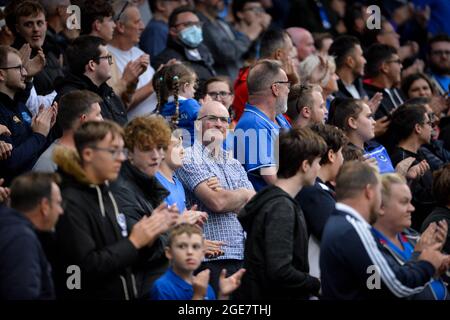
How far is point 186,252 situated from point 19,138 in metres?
2.33

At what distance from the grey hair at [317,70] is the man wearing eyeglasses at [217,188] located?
8.83ft

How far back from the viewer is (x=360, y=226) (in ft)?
18.1

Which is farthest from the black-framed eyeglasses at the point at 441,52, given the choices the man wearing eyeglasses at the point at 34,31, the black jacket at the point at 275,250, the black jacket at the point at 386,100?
the black jacket at the point at 275,250

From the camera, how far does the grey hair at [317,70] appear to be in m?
9.69

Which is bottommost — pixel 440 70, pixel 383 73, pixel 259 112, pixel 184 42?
pixel 440 70

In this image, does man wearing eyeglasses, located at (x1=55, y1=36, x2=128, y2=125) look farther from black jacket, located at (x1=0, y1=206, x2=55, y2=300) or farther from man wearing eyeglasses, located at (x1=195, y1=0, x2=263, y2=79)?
man wearing eyeglasses, located at (x1=195, y1=0, x2=263, y2=79)

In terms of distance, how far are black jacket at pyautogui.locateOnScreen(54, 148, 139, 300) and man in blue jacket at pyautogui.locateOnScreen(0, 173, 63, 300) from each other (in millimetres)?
162

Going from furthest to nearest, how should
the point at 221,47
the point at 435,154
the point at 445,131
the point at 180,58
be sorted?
the point at 221,47, the point at 445,131, the point at 180,58, the point at 435,154

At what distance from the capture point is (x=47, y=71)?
895cm

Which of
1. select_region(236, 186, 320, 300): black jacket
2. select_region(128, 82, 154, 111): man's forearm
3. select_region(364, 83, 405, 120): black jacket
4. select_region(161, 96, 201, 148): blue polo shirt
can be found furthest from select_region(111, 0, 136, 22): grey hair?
select_region(236, 186, 320, 300): black jacket

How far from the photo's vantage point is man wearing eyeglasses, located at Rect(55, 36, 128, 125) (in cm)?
784

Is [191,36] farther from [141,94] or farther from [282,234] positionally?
[282,234]

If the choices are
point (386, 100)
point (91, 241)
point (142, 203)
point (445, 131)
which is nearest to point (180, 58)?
point (386, 100)
